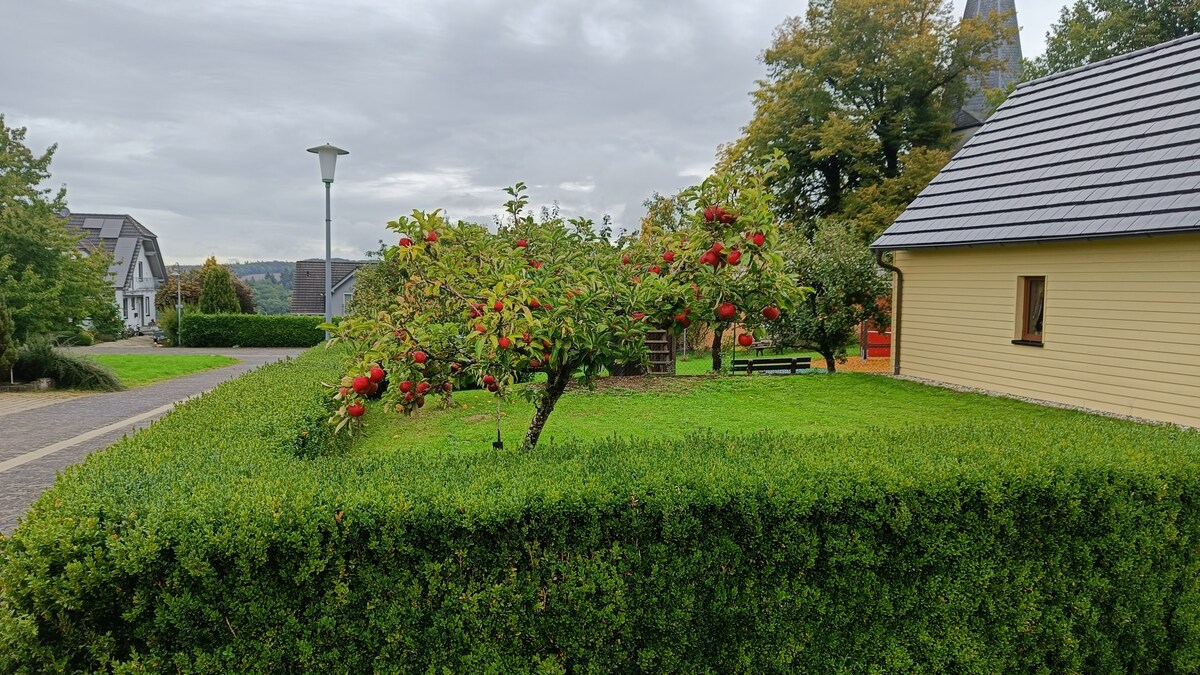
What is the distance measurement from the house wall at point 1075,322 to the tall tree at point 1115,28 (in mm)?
18536

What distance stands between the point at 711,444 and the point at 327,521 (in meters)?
2.29

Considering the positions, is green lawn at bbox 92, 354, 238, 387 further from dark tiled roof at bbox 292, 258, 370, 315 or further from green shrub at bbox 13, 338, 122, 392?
dark tiled roof at bbox 292, 258, 370, 315

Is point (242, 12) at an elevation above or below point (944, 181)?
above

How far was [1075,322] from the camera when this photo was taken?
36.0ft

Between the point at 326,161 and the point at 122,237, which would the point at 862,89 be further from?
the point at 122,237

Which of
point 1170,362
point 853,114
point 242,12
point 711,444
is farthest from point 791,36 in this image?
point 711,444

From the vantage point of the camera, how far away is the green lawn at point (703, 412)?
9484 mm

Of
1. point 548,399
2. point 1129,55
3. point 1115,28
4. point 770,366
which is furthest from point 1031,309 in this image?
point 1115,28

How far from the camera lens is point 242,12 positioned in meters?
8.59

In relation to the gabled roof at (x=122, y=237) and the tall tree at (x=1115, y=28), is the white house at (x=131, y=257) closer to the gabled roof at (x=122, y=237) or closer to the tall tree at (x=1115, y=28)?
the gabled roof at (x=122, y=237)

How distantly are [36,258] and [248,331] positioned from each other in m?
17.0

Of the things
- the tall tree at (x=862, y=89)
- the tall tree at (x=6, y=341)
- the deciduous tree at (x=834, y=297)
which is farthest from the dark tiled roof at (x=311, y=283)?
the deciduous tree at (x=834, y=297)

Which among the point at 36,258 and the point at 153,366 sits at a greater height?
the point at 36,258

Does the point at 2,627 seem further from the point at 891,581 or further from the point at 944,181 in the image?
the point at 944,181
